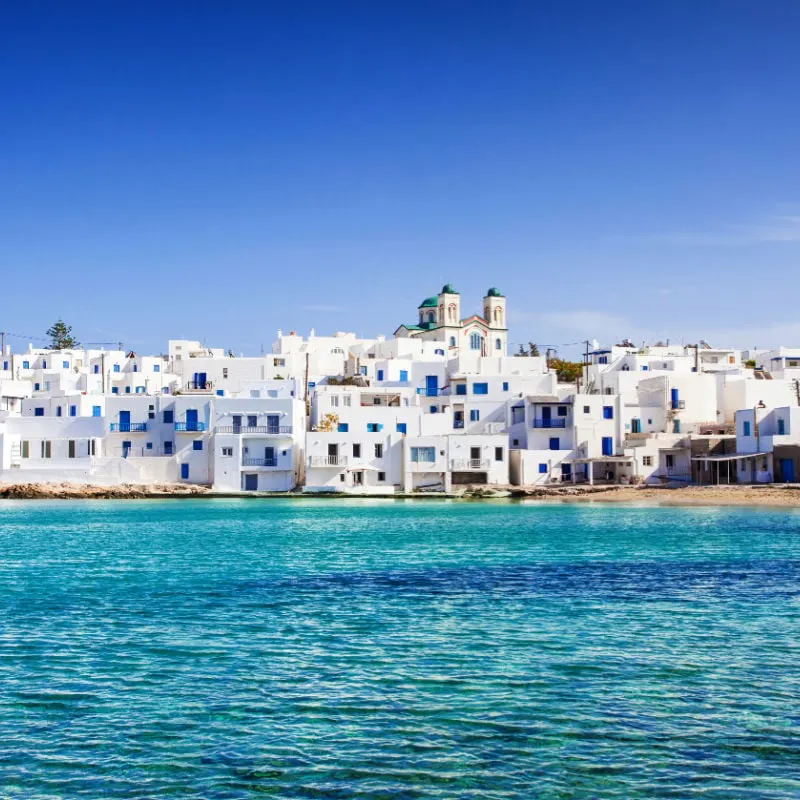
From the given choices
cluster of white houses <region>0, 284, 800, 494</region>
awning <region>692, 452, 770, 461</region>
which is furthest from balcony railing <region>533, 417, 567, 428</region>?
awning <region>692, 452, 770, 461</region>

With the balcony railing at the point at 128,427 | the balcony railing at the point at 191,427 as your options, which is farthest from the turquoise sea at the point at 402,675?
the balcony railing at the point at 128,427

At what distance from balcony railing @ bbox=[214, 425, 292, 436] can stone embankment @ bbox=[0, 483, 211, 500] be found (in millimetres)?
4138

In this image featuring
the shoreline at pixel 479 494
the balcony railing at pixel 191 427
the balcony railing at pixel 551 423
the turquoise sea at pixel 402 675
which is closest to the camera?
the turquoise sea at pixel 402 675

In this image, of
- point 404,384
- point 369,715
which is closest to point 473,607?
point 369,715

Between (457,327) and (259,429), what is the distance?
4855 cm

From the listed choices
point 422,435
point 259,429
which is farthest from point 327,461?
point 422,435

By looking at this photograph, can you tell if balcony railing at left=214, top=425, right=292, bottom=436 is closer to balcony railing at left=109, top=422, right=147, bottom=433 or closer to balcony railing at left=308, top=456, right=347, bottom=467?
balcony railing at left=308, top=456, right=347, bottom=467

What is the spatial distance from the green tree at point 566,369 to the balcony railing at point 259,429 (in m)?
30.7

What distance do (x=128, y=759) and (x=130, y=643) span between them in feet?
22.3

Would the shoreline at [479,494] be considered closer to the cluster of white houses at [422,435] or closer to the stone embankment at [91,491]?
the stone embankment at [91,491]

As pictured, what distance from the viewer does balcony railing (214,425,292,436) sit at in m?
67.6

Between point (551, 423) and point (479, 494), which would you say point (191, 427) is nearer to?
point (479, 494)

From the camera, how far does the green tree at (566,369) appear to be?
308ft

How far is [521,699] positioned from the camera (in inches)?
585
